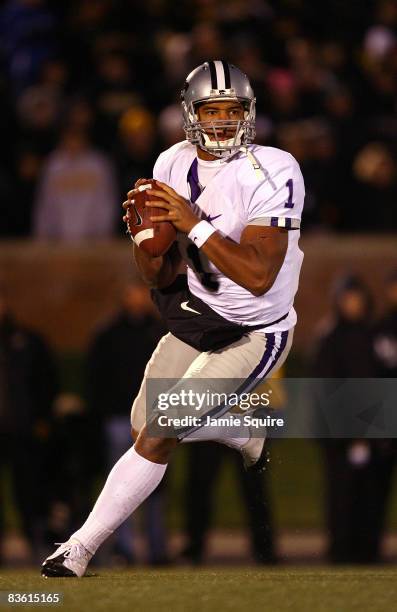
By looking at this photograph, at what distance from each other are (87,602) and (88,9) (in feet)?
28.0

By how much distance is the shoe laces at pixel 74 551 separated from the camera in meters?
5.96

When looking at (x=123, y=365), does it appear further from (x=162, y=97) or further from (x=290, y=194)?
(x=290, y=194)

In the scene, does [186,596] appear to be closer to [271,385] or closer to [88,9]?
[271,385]

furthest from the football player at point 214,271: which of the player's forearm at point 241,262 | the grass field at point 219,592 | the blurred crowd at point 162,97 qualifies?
the blurred crowd at point 162,97

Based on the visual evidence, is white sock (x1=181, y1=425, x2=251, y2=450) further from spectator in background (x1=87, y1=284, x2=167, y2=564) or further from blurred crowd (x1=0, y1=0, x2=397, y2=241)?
blurred crowd (x1=0, y1=0, x2=397, y2=241)

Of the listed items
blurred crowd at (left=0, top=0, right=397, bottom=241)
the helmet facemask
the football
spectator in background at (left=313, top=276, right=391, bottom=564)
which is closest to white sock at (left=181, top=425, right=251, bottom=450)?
the football

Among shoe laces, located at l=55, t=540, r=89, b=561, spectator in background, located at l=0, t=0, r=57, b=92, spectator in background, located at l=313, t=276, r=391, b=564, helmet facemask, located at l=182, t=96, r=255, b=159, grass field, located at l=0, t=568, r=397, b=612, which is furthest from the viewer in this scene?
spectator in background, located at l=0, t=0, r=57, b=92

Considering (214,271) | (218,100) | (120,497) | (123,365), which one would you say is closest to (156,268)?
(214,271)

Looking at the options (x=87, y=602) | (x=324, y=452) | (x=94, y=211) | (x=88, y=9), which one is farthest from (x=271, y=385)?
(x=88, y=9)

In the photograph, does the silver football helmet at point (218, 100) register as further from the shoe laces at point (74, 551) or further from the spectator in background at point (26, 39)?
the spectator in background at point (26, 39)

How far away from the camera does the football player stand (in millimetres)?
5957

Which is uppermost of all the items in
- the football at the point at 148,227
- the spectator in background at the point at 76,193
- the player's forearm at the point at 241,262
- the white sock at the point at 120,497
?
the spectator in background at the point at 76,193

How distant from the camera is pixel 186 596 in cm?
538

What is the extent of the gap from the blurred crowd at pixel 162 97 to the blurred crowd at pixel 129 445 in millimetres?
1294
